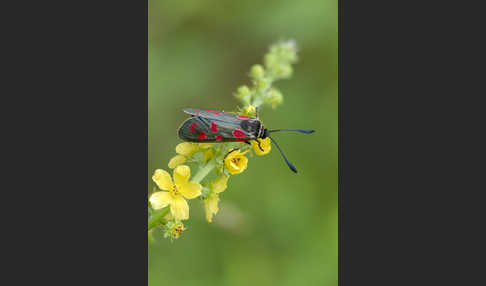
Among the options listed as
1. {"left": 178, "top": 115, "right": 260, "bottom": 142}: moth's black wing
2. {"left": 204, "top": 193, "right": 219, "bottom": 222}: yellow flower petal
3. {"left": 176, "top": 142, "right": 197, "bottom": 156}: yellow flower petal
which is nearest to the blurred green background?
{"left": 204, "top": 193, "right": 219, "bottom": 222}: yellow flower petal

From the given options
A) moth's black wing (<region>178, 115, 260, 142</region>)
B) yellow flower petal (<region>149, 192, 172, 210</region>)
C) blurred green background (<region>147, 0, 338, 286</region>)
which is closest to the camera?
yellow flower petal (<region>149, 192, 172, 210</region>)

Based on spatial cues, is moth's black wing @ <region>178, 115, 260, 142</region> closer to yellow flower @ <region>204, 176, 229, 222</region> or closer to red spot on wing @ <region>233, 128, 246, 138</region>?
red spot on wing @ <region>233, 128, 246, 138</region>

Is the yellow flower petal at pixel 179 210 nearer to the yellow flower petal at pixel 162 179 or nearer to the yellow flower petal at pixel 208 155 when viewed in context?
the yellow flower petal at pixel 162 179

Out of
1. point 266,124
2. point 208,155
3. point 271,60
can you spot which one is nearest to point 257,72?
point 271,60

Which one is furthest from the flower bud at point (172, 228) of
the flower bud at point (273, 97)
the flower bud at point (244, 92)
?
the flower bud at point (273, 97)

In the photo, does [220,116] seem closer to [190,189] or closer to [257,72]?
[257,72]
